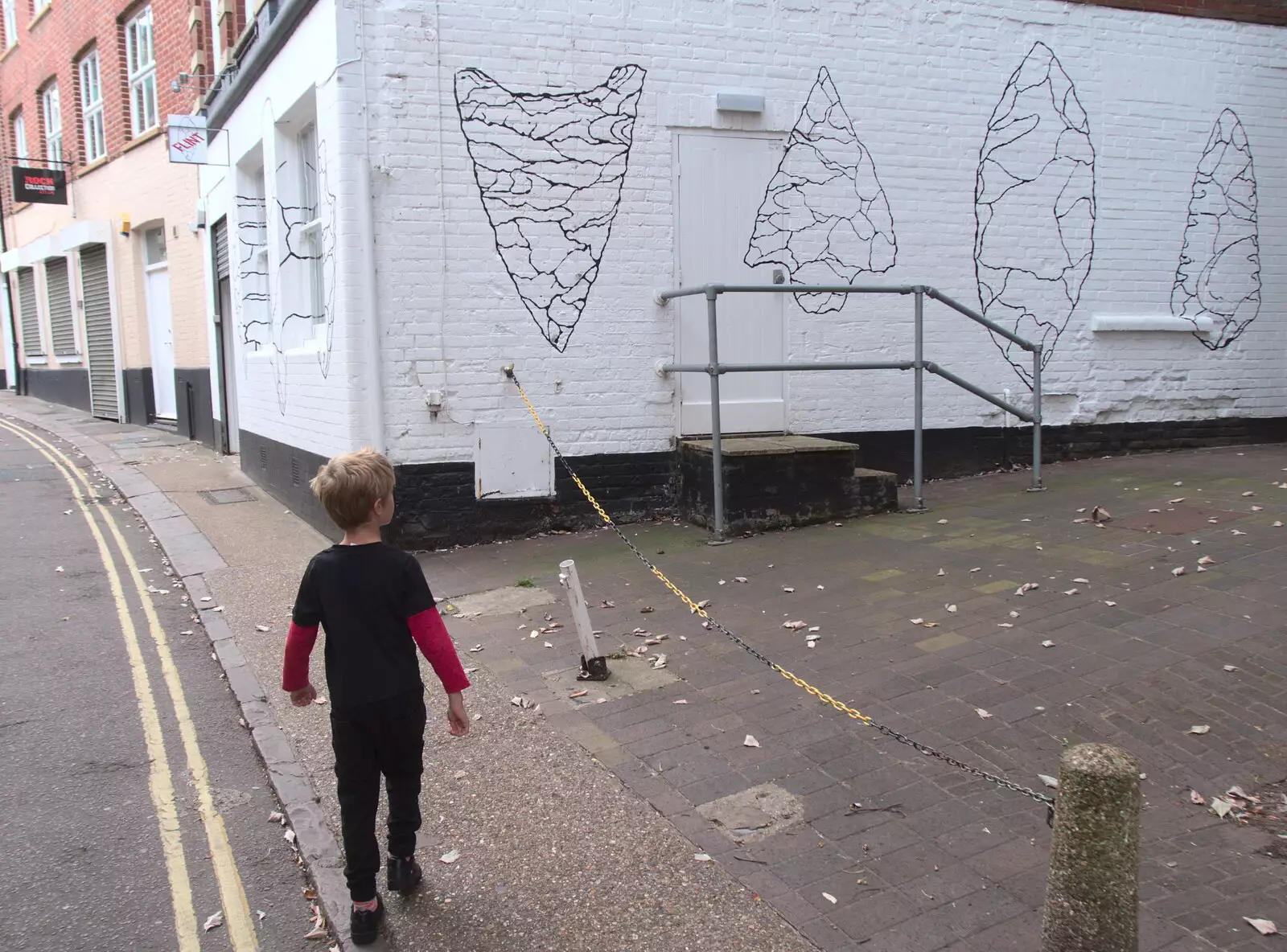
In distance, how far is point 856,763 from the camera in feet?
12.8

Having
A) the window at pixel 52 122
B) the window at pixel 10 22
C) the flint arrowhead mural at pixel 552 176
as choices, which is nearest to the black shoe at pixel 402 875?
the flint arrowhead mural at pixel 552 176

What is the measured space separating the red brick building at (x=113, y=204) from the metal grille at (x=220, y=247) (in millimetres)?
1001

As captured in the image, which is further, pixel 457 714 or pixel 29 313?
pixel 29 313

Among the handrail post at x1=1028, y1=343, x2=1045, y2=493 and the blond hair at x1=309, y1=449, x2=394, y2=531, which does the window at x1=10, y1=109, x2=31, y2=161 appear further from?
the blond hair at x1=309, y1=449, x2=394, y2=531

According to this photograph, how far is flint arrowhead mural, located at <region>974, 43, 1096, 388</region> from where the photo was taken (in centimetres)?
929

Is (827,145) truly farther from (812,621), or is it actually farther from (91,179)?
(91,179)

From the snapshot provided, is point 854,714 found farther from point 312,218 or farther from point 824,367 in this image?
point 312,218

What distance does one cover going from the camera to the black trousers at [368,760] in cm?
303

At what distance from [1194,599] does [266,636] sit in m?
5.28

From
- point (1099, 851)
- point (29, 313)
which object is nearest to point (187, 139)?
point (1099, 851)

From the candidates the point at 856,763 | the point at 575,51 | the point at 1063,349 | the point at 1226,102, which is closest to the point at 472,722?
the point at 856,763

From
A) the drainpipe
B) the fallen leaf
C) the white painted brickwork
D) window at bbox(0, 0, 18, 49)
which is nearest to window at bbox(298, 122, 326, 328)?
the white painted brickwork

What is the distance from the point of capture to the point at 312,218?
366 inches

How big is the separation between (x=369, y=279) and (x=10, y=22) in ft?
70.6
